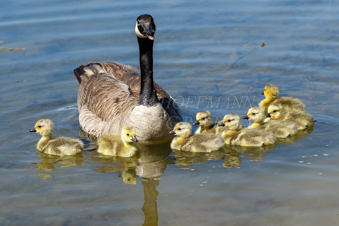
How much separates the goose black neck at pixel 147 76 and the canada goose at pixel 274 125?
1762mm

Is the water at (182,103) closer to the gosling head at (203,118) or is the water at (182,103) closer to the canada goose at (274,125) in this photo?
the canada goose at (274,125)

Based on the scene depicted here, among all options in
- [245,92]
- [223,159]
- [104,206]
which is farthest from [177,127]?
[245,92]

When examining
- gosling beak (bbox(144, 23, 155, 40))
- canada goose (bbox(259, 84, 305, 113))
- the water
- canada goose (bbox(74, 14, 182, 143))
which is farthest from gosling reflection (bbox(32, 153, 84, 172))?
canada goose (bbox(259, 84, 305, 113))

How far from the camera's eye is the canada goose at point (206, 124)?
356 inches

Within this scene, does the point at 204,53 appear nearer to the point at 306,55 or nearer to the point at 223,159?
the point at 306,55

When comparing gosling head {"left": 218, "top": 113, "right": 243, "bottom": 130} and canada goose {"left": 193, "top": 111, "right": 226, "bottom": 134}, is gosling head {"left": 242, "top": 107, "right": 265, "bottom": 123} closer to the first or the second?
gosling head {"left": 218, "top": 113, "right": 243, "bottom": 130}

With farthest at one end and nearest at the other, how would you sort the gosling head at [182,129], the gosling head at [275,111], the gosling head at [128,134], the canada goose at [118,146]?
the gosling head at [275,111]
the gosling head at [182,129]
the canada goose at [118,146]
the gosling head at [128,134]

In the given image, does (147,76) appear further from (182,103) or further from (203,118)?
(182,103)

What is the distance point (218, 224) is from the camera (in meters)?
6.43

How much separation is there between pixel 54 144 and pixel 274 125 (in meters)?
3.79

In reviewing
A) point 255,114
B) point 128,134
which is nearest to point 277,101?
point 255,114

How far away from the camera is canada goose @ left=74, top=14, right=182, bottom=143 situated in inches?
350

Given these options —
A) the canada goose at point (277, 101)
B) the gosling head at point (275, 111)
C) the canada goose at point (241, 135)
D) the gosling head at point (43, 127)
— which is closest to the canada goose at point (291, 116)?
the gosling head at point (275, 111)

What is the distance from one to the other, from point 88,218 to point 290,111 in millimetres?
4528
